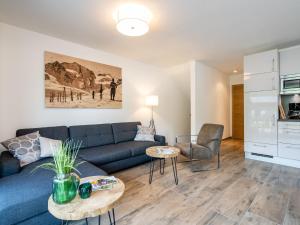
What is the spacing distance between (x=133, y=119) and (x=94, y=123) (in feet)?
3.53

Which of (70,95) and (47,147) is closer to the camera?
(47,147)

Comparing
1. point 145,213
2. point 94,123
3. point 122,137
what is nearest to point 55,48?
point 94,123

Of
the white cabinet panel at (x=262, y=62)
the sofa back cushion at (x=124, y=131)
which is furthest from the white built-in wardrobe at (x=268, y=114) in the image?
the sofa back cushion at (x=124, y=131)

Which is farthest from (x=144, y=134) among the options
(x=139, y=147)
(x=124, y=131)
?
(x=139, y=147)

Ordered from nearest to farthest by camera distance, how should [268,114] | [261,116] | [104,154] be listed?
[104,154], [268,114], [261,116]

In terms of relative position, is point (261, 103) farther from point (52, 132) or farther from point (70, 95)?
point (52, 132)

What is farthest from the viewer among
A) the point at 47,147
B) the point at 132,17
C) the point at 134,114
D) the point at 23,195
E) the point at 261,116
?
the point at 134,114

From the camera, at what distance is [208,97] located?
4910 millimetres

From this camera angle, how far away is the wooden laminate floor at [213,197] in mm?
1681

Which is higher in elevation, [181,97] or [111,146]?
[181,97]

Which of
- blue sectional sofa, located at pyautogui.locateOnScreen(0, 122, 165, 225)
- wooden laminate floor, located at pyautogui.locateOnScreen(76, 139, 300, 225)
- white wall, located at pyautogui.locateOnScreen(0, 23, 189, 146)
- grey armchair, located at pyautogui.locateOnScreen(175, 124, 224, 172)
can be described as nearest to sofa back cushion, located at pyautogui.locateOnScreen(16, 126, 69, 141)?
blue sectional sofa, located at pyautogui.locateOnScreen(0, 122, 165, 225)

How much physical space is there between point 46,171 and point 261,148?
4.01m

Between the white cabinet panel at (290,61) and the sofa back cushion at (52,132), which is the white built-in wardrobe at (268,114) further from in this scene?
the sofa back cushion at (52,132)

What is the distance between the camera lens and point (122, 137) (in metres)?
3.50
